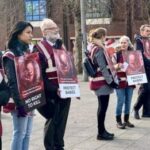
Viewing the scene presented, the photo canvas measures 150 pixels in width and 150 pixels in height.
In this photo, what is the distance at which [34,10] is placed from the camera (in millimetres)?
36438

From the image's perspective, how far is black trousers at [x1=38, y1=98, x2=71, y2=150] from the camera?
21.1 feet

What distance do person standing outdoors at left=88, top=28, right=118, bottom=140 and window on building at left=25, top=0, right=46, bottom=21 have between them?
2516 cm

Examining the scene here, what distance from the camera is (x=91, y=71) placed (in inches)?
307

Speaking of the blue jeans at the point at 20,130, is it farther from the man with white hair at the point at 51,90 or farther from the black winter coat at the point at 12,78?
the man with white hair at the point at 51,90

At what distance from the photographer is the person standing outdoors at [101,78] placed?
770 centimetres

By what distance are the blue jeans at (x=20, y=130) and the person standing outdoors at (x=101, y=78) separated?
216 centimetres

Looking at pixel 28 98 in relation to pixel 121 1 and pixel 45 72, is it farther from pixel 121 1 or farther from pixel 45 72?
pixel 121 1

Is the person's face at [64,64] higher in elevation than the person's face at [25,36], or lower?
lower

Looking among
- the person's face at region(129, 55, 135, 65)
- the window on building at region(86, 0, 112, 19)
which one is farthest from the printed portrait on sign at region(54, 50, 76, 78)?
the window on building at region(86, 0, 112, 19)

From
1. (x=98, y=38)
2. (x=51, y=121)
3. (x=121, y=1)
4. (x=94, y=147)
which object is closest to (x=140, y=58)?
(x=98, y=38)

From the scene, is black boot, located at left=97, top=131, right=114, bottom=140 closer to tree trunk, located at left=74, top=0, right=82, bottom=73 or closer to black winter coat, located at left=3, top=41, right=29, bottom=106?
black winter coat, located at left=3, top=41, right=29, bottom=106

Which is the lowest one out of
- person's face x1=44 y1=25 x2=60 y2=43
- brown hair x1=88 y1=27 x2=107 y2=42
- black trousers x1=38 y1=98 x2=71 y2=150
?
black trousers x1=38 y1=98 x2=71 y2=150

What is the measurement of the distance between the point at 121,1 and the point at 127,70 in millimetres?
20929

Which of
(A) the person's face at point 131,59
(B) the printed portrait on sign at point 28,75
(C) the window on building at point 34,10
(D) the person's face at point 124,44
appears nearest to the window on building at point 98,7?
(C) the window on building at point 34,10
